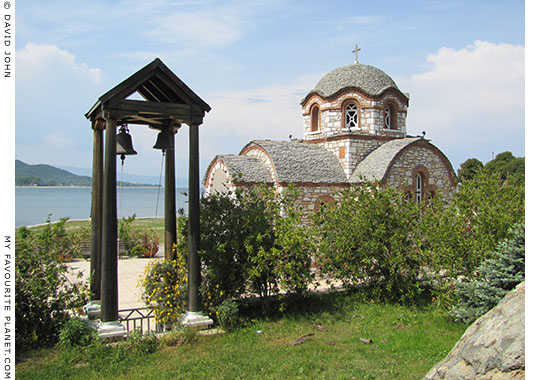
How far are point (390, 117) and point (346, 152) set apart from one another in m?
3.30

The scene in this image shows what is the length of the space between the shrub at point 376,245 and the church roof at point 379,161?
21.4 feet

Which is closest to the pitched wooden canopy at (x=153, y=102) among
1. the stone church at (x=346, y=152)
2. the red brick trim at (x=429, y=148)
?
the stone church at (x=346, y=152)

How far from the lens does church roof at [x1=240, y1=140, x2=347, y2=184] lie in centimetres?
1686

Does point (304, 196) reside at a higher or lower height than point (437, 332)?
higher

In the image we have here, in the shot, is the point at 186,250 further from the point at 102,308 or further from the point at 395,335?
the point at 395,335

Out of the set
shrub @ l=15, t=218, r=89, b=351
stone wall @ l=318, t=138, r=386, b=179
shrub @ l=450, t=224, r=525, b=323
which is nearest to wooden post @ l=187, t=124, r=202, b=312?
shrub @ l=15, t=218, r=89, b=351

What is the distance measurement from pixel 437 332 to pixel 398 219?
114 inches

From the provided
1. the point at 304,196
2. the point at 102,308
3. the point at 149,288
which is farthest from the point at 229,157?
the point at 102,308

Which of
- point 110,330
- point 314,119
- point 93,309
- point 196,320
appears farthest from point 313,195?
point 110,330

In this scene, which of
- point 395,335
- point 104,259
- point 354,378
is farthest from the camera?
point 395,335

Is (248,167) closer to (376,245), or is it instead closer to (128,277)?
(128,277)

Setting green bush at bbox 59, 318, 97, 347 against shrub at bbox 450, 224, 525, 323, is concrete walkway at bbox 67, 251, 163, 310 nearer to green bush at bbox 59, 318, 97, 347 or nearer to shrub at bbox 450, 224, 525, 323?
green bush at bbox 59, 318, 97, 347

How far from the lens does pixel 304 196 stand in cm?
1684

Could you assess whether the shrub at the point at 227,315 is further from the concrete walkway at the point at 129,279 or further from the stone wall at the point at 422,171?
the stone wall at the point at 422,171
